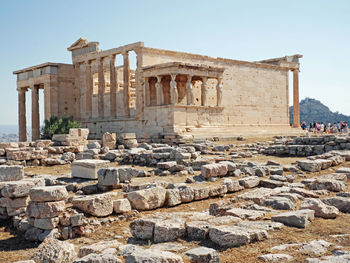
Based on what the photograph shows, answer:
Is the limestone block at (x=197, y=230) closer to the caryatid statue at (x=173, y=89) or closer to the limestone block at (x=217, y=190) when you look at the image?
the limestone block at (x=217, y=190)

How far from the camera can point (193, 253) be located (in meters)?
4.92

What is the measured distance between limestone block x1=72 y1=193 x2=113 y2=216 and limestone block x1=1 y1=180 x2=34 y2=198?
1.12 metres

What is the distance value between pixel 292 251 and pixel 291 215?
4.24ft

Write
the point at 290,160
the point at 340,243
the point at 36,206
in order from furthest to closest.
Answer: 1. the point at 290,160
2. the point at 36,206
3. the point at 340,243

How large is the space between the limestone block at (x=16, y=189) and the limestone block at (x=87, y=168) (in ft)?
10.1

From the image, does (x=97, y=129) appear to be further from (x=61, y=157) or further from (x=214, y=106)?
(x=61, y=157)

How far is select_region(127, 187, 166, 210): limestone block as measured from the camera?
25.7 feet

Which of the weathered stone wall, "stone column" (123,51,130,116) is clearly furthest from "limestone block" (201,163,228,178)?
"stone column" (123,51,130,116)

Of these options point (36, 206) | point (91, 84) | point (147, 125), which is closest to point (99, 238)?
point (36, 206)

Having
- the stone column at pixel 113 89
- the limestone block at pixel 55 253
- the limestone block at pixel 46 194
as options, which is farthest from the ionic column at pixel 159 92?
the limestone block at pixel 55 253

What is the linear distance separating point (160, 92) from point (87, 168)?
12218 millimetres

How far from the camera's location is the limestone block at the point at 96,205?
7.25 meters

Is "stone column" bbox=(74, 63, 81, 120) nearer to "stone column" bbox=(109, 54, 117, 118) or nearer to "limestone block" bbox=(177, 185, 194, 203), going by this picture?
"stone column" bbox=(109, 54, 117, 118)

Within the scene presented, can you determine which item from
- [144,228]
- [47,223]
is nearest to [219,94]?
[47,223]
